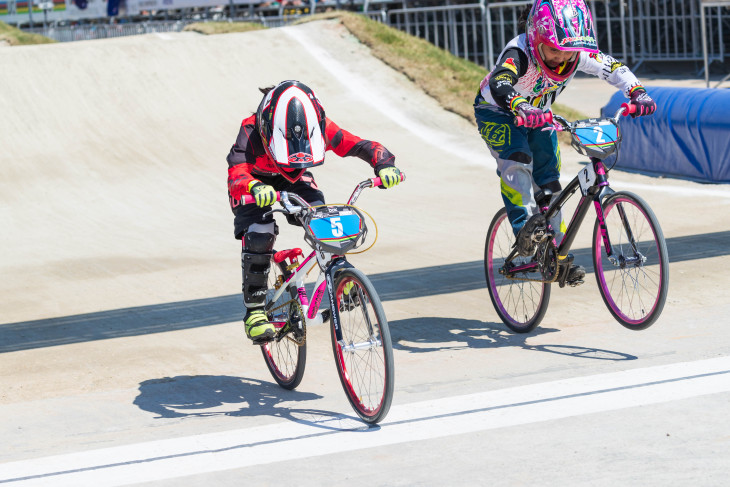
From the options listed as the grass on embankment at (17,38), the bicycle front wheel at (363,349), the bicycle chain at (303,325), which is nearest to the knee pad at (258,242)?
the bicycle chain at (303,325)

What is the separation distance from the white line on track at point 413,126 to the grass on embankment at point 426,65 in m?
1.01

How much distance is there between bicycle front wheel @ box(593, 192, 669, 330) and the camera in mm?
6051

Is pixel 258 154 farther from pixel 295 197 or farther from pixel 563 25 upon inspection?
pixel 563 25

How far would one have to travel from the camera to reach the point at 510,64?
6.59m

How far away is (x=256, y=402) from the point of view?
19.6ft

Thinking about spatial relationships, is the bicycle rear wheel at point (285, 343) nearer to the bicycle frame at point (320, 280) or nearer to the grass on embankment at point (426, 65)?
the bicycle frame at point (320, 280)

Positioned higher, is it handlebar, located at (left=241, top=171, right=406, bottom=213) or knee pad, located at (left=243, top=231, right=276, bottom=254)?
handlebar, located at (left=241, top=171, right=406, bottom=213)

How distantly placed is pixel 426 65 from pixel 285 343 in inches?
653

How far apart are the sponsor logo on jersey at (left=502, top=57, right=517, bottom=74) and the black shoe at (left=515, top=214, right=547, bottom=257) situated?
927mm

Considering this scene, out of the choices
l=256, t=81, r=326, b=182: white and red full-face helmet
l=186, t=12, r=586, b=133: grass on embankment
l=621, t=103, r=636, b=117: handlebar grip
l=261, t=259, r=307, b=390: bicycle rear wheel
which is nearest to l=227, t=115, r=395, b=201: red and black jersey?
l=256, t=81, r=326, b=182: white and red full-face helmet

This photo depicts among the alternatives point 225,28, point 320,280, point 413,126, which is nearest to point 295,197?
point 320,280

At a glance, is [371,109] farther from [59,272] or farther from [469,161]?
[59,272]

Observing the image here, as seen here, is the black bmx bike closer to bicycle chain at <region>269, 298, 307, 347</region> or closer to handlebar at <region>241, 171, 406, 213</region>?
handlebar at <region>241, 171, 406, 213</region>

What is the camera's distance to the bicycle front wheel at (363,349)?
504cm
